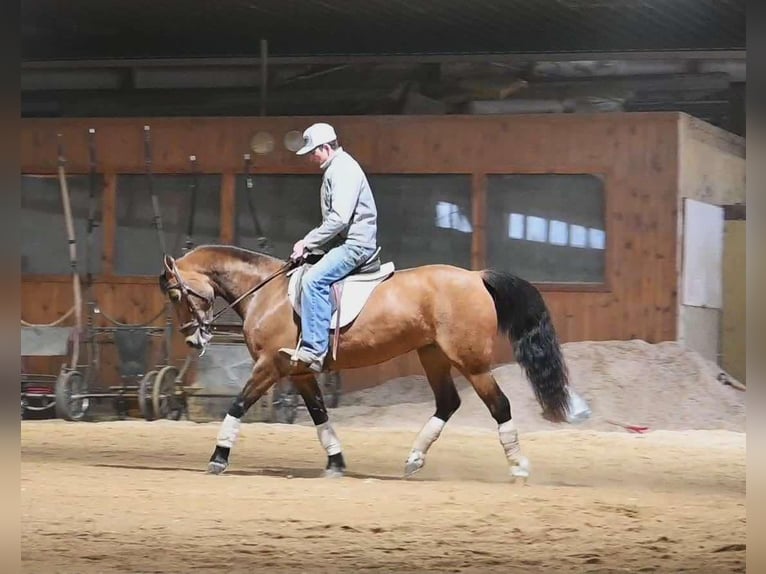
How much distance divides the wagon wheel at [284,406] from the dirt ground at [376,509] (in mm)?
1523

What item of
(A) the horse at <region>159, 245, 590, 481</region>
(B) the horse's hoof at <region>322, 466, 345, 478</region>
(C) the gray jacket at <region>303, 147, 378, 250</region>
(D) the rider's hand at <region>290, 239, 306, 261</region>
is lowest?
(B) the horse's hoof at <region>322, 466, 345, 478</region>

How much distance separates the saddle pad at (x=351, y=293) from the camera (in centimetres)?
572

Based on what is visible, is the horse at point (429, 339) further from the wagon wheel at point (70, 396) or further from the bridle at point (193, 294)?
the wagon wheel at point (70, 396)

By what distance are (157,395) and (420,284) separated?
407 cm

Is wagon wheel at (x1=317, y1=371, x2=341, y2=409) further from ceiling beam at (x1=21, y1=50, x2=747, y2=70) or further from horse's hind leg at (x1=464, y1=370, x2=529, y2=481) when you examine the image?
horse's hind leg at (x1=464, y1=370, x2=529, y2=481)

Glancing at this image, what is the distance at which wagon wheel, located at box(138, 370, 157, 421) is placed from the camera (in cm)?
916

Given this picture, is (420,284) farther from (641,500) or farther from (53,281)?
(53,281)

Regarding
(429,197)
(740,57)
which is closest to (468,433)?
(429,197)

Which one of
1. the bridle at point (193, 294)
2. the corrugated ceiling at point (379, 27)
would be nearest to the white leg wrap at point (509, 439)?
the bridle at point (193, 294)

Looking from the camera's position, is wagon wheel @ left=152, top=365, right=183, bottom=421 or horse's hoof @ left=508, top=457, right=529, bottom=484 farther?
wagon wheel @ left=152, top=365, right=183, bottom=421

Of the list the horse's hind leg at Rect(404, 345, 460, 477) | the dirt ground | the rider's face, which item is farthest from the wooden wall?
the rider's face

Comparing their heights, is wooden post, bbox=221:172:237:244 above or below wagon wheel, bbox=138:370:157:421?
above

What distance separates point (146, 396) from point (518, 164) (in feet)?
12.8

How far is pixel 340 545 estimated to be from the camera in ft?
12.8
